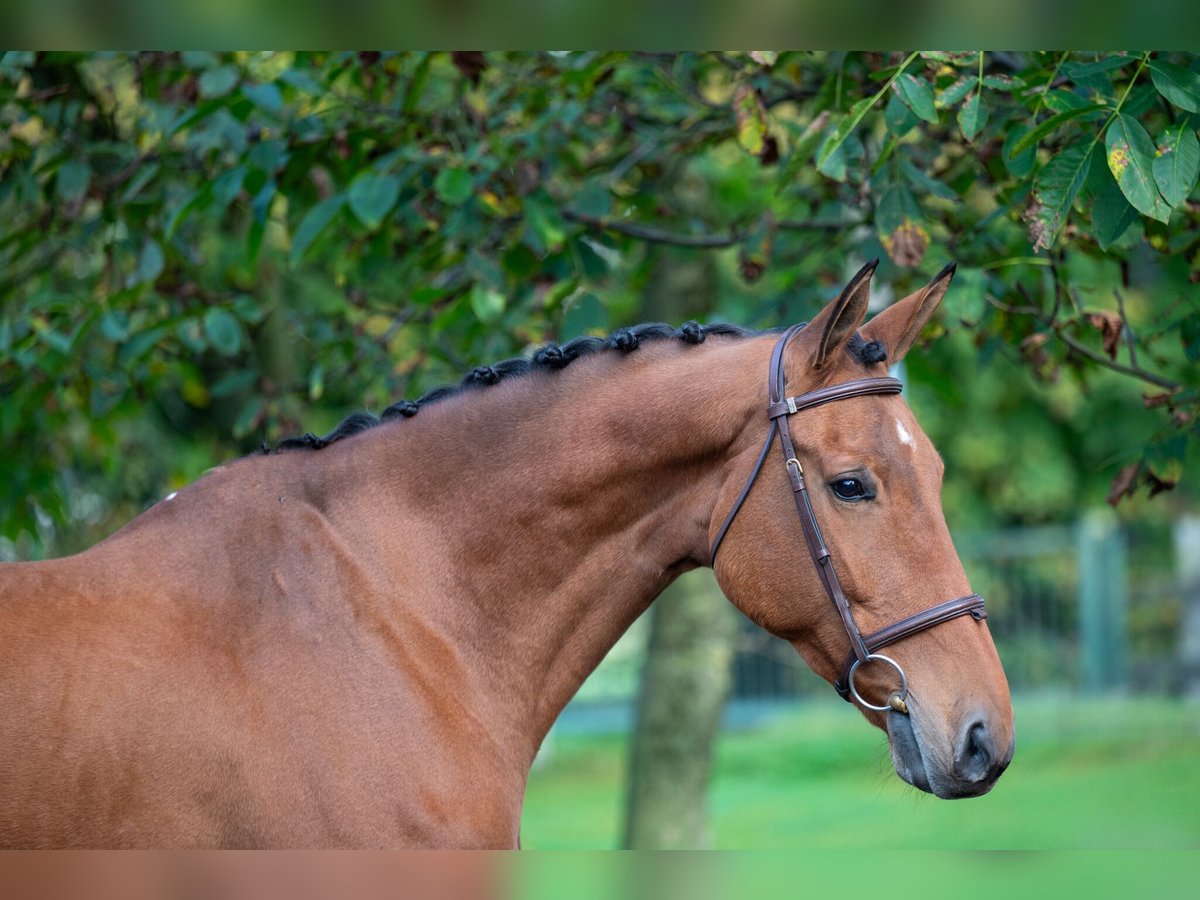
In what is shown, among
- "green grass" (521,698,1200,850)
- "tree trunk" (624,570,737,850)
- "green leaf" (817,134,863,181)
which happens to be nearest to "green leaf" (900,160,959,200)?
"green leaf" (817,134,863,181)

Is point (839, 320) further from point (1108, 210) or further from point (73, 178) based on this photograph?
point (73, 178)

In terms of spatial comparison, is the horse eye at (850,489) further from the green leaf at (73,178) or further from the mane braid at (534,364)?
the green leaf at (73,178)

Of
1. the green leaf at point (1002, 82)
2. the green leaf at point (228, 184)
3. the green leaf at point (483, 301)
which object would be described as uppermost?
the green leaf at point (1002, 82)

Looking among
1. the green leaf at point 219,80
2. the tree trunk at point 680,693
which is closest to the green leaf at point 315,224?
the green leaf at point 219,80

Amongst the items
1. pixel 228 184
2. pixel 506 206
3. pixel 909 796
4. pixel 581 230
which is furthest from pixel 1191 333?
pixel 909 796

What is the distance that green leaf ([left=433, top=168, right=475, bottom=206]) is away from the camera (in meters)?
4.61

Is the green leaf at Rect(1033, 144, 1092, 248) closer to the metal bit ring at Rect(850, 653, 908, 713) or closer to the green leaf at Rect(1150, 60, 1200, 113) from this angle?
the green leaf at Rect(1150, 60, 1200, 113)

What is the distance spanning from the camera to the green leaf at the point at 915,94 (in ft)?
10.7

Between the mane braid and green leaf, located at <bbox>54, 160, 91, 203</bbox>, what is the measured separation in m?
2.62

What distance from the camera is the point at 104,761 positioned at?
2.77 m

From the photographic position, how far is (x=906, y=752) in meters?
2.90

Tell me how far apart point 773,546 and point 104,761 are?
1672 millimetres

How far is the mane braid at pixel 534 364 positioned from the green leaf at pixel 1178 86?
1.16 m
